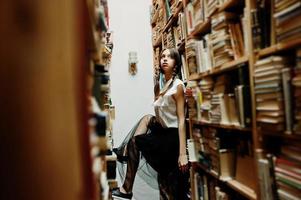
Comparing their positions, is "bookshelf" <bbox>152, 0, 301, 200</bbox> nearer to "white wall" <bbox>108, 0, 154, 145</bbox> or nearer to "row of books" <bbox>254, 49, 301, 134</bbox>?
"row of books" <bbox>254, 49, 301, 134</bbox>

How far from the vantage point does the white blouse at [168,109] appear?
2.83 metres

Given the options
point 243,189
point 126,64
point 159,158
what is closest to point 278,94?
point 243,189

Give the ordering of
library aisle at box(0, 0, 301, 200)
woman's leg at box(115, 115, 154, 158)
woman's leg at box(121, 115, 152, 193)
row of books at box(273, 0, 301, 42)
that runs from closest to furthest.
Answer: library aisle at box(0, 0, 301, 200) < row of books at box(273, 0, 301, 42) < woman's leg at box(121, 115, 152, 193) < woman's leg at box(115, 115, 154, 158)

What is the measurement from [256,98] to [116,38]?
3.54 m

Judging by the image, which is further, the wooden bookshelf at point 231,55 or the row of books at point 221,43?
the row of books at point 221,43

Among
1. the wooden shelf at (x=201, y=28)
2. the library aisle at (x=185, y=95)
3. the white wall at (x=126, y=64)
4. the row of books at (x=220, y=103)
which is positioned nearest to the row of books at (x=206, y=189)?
the library aisle at (x=185, y=95)

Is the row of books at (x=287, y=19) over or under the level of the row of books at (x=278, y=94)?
over

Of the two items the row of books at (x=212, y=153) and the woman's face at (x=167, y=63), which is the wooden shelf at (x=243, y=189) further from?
the woman's face at (x=167, y=63)

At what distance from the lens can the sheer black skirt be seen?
9.45 ft

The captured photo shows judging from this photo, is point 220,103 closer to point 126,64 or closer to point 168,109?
point 168,109

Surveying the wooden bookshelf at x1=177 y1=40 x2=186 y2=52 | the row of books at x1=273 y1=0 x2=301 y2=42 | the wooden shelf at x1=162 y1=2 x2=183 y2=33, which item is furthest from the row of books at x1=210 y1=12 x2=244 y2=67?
the wooden shelf at x1=162 y1=2 x2=183 y2=33

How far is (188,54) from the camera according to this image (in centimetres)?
263

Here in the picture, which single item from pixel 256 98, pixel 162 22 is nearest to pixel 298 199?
pixel 256 98

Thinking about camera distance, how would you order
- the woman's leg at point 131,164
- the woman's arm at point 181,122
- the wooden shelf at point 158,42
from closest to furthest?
the woman's arm at point 181,122
the woman's leg at point 131,164
the wooden shelf at point 158,42
